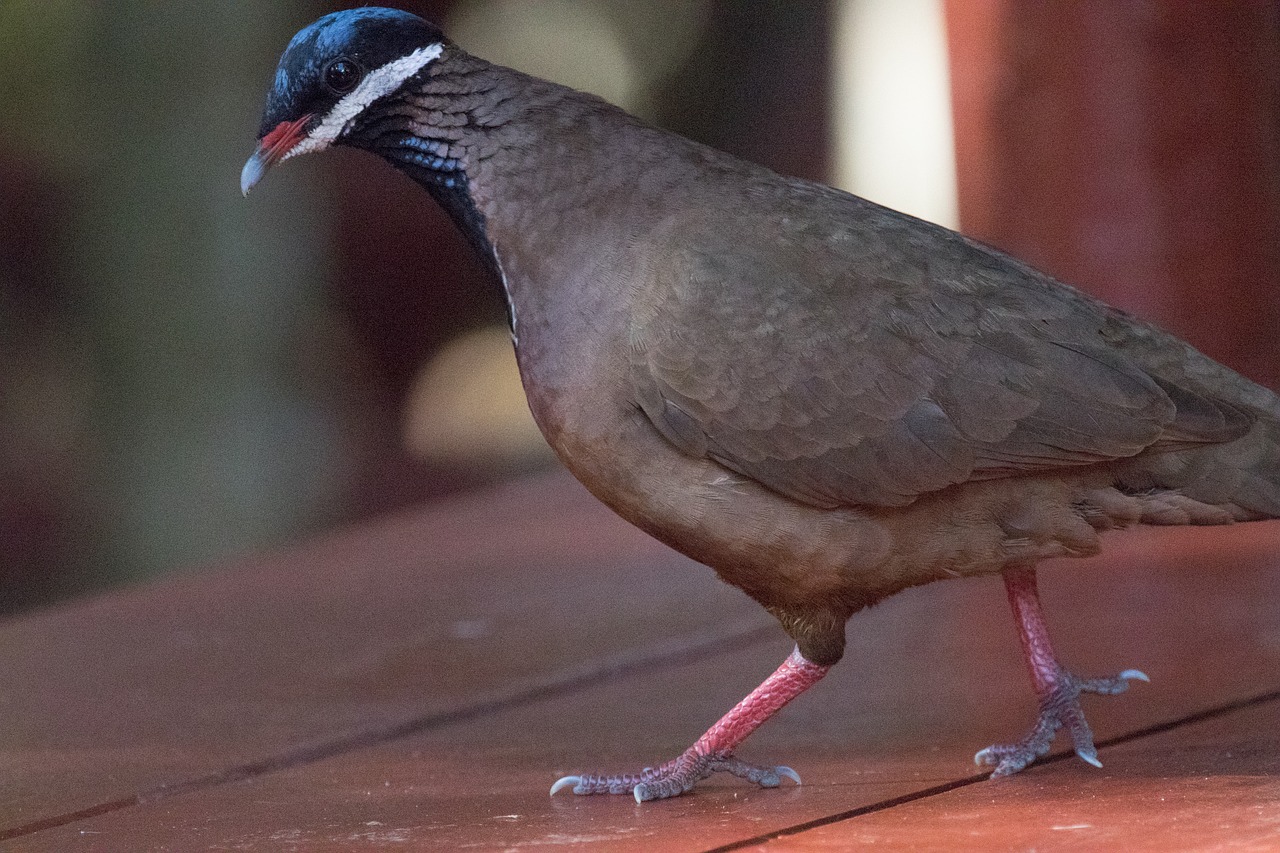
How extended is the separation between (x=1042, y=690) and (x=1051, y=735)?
0.49 ft

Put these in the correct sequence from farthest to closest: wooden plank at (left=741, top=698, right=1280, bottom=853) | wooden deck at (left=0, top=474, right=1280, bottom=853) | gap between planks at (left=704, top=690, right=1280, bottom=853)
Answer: wooden deck at (left=0, top=474, right=1280, bottom=853), gap between planks at (left=704, top=690, right=1280, bottom=853), wooden plank at (left=741, top=698, right=1280, bottom=853)

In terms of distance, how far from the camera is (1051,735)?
3.91 meters

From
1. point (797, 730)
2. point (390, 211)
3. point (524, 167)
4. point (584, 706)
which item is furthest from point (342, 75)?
point (390, 211)

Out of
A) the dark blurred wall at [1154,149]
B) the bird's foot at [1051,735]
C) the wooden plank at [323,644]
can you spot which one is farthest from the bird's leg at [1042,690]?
the dark blurred wall at [1154,149]

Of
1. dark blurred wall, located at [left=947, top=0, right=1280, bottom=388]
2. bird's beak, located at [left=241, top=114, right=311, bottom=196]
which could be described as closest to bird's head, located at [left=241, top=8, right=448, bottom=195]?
bird's beak, located at [left=241, top=114, right=311, bottom=196]

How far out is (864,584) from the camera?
3764mm

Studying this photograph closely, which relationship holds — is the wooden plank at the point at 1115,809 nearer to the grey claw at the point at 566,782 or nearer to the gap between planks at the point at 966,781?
the gap between planks at the point at 966,781

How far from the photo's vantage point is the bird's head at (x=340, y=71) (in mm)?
3975

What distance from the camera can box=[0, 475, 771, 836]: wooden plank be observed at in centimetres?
442

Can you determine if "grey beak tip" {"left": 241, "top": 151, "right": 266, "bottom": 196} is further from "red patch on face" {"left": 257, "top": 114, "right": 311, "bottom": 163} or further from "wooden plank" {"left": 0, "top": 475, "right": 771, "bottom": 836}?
"wooden plank" {"left": 0, "top": 475, "right": 771, "bottom": 836}

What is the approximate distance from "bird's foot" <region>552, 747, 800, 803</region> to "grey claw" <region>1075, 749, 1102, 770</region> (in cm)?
61

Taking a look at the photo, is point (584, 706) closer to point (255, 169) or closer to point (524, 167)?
point (524, 167)

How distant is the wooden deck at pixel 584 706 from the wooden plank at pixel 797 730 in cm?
1

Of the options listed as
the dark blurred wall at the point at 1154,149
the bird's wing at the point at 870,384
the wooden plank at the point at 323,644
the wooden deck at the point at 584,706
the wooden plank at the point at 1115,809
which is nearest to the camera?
the wooden plank at the point at 1115,809
